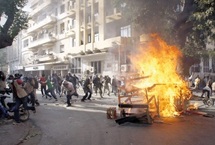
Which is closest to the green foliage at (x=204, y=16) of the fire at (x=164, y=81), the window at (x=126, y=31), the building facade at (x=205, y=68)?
the fire at (x=164, y=81)

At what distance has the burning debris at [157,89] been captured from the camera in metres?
7.88

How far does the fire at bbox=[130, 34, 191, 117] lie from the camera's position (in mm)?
8492

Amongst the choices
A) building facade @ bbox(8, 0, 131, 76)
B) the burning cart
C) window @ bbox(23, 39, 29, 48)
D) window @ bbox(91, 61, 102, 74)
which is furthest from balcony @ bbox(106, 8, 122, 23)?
window @ bbox(23, 39, 29, 48)

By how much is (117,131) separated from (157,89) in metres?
2.64

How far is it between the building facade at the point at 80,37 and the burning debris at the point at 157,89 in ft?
35.0

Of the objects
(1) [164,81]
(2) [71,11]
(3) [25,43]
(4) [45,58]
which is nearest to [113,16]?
(2) [71,11]

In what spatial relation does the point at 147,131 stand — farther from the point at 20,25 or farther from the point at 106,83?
the point at 106,83

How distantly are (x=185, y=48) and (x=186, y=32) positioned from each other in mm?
1079

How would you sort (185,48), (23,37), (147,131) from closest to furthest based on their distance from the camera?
(147,131)
(185,48)
(23,37)

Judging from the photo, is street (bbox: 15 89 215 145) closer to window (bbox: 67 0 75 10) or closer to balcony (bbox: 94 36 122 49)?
balcony (bbox: 94 36 122 49)

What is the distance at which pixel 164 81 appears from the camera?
30.6 ft

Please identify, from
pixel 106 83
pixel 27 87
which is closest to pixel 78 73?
pixel 106 83

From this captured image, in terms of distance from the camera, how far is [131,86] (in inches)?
327

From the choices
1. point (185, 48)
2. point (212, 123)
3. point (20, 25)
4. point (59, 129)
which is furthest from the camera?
point (185, 48)
